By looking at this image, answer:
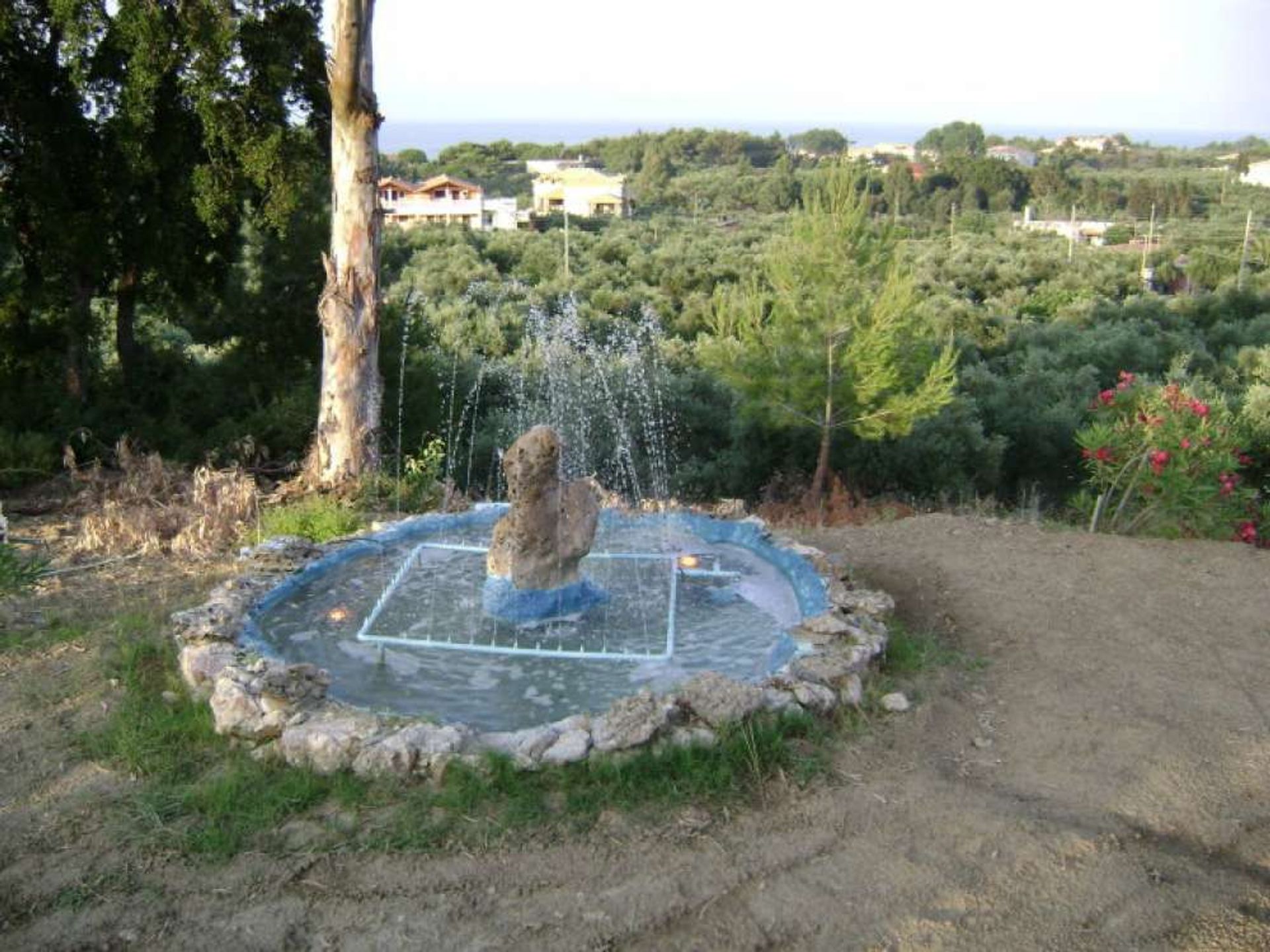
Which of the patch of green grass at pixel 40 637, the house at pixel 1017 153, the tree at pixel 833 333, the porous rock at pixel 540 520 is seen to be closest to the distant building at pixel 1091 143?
the house at pixel 1017 153

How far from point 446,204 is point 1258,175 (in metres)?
52.8

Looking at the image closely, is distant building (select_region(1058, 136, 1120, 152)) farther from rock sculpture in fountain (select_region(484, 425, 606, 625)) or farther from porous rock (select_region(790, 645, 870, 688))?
porous rock (select_region(790, 645, 870, 688))

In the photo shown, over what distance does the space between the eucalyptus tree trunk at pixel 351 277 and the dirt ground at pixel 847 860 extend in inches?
143

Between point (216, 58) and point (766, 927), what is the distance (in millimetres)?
8773

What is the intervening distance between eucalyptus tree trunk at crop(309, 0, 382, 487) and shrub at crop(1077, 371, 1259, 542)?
560 centimetres

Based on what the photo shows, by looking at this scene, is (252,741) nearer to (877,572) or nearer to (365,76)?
(877,572)

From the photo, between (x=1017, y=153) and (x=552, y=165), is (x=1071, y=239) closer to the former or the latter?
(x=552, y=165)

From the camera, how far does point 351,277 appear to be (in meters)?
8.40

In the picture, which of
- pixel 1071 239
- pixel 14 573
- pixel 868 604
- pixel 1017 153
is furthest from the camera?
pixel 1017 153

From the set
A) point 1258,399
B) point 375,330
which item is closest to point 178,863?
point 375,330

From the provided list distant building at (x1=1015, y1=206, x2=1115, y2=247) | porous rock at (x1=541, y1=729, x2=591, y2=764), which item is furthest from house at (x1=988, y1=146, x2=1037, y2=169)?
porous rock at (x1=541, y1=729, x2=591, y2=764)

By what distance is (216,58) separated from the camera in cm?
919

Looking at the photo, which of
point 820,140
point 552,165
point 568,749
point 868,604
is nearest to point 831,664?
point 868,604

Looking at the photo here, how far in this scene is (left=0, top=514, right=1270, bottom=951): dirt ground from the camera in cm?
329
